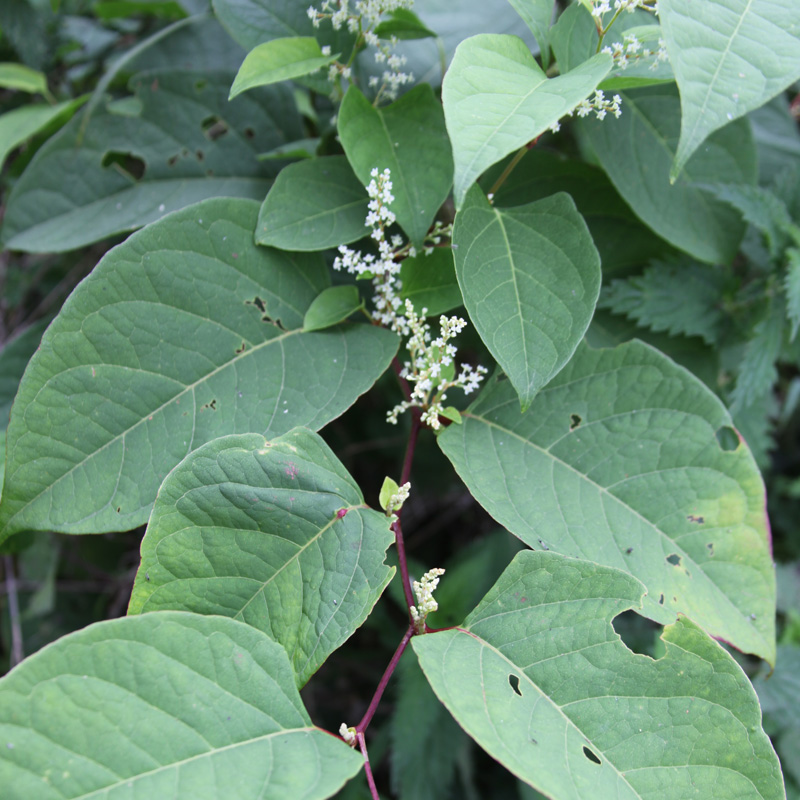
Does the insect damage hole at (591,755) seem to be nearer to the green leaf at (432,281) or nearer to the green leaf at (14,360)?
the green leaf at (432,281)

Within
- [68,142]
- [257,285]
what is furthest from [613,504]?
[68,142]

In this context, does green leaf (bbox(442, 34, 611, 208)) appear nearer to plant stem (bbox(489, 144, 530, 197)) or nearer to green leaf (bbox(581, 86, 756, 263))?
plant stem (bbox(489, 144, 530, 197))

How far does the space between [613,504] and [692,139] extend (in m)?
0.51

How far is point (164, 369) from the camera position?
92cm

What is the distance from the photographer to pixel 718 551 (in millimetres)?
911

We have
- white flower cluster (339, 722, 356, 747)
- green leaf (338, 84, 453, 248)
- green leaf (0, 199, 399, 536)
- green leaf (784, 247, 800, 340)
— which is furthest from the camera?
green leaf (784, 247, 800, 340)

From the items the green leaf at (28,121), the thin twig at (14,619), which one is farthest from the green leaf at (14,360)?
the thin twig at (14,619)

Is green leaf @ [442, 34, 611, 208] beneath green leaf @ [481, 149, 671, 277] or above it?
above

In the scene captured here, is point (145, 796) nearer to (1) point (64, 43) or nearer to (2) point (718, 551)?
(2) point (718, 551)

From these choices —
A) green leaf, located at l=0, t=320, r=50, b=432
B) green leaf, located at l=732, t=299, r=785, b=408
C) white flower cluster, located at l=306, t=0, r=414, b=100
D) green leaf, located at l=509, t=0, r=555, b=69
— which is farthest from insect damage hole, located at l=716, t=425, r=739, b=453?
green leaf, located at l=0, t=320, r=50, b=432

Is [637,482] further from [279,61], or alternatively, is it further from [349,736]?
[279,61]

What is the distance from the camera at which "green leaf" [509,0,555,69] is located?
2.95 ft

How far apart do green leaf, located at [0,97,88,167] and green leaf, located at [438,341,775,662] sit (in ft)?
3.71

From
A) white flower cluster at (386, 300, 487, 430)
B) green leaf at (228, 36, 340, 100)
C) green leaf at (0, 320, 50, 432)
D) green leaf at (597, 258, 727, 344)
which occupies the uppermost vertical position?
green leaf at (228, 36, 340, 100)
